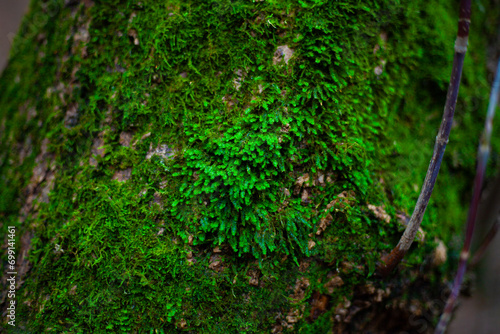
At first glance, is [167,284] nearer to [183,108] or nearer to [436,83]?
[183,108]

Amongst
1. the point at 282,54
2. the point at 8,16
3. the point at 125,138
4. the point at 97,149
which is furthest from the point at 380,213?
the point at 8,16

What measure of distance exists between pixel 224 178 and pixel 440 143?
1.25 meters

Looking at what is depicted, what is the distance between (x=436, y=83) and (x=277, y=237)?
1.96 metres

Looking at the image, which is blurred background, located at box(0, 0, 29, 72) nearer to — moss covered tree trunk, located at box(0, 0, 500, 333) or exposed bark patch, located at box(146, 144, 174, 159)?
moss covered tree trunk, located at box(0, 0, 500, 333)

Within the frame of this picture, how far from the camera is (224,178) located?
5.42 ft

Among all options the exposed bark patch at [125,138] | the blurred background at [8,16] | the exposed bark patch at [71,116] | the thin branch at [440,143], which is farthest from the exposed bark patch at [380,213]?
the blurred background at [8,16]

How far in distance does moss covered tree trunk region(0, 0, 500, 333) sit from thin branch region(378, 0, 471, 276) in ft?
0.37

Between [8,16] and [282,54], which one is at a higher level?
[282,54]

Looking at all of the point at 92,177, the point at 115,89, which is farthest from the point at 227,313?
the point at 115,89

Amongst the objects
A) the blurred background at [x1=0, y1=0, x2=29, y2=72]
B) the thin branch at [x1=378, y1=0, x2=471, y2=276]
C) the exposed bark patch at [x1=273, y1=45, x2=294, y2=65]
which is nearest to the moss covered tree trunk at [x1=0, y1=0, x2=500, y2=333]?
the exposed bark patch at [x1=273, y1=45, x2=294, y2=65]

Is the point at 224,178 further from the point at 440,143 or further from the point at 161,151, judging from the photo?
the point at 440,143

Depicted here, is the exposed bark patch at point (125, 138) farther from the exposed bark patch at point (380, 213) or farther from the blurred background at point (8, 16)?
the blurred background at point (8, 16)

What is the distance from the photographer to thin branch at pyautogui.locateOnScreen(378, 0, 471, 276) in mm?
1449

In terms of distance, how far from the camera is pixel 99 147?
197cm
